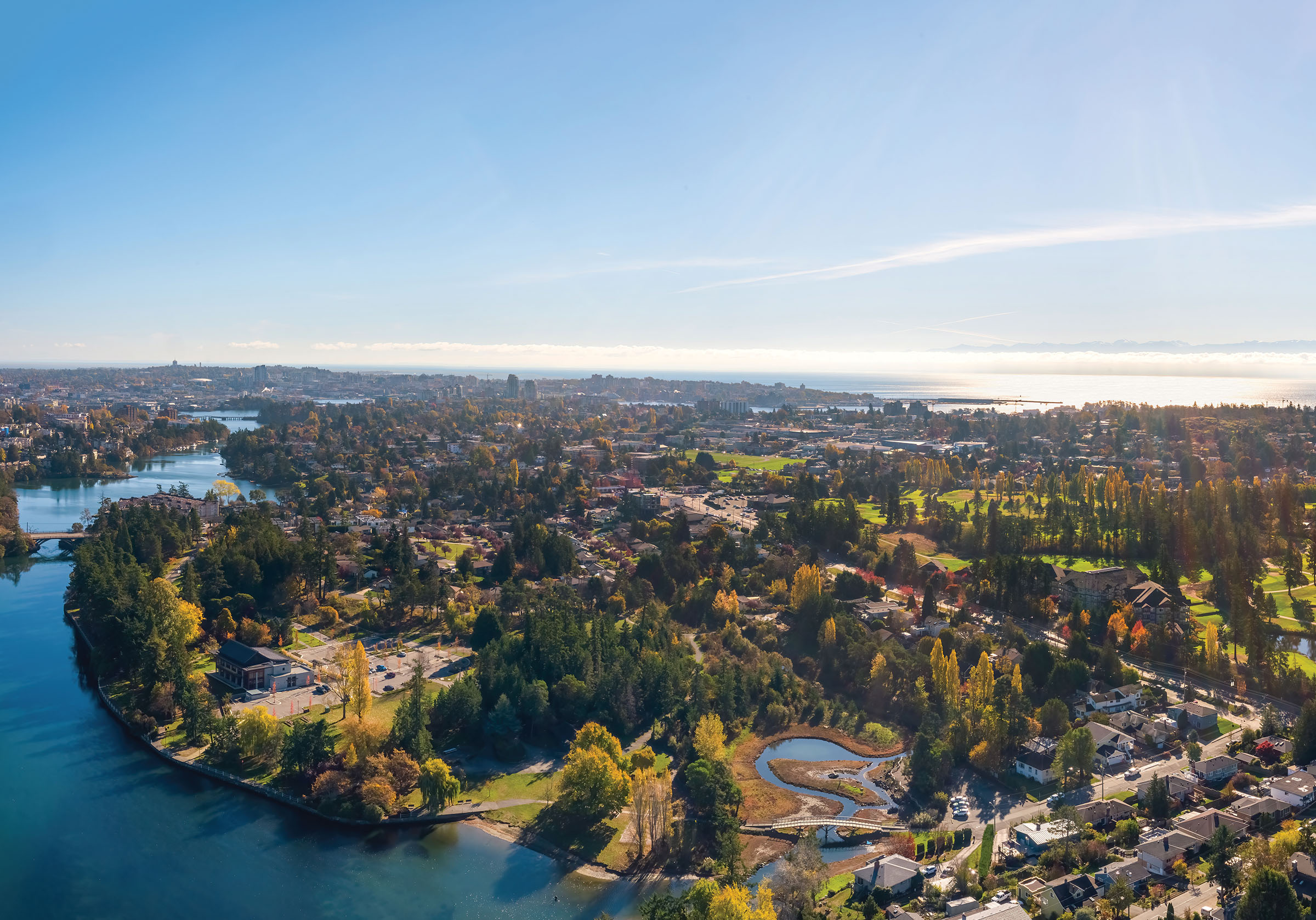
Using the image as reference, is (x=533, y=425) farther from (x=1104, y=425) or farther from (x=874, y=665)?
(x=874, y=665)

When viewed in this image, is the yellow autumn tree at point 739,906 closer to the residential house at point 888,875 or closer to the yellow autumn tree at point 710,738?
the residential house at point 888,875

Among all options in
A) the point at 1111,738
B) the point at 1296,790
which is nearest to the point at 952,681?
the point at 1111,738

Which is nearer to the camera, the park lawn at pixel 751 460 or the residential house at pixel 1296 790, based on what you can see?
the residential house at pixel 1296 790

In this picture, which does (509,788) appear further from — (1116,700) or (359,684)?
(1116,700)

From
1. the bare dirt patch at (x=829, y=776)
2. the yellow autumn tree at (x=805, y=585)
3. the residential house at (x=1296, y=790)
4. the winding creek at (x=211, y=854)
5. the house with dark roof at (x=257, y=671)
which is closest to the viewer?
the winding creek at (x=211, y=854)

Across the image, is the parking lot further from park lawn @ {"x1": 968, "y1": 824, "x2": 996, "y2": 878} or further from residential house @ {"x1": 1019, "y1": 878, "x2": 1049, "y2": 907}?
residential house @ {"x1": 1019, "y1": 878, "x2": 1049, "y2": 907}

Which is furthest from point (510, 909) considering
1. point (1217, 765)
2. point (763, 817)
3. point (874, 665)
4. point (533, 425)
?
point (533, 425)

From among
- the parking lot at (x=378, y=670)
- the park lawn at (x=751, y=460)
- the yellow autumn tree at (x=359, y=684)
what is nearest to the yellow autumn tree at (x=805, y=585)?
the parking lot at (x=378, y=670)
